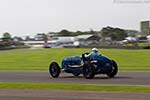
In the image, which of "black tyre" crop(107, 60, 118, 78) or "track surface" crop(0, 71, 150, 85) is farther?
"black tyre" crop(107, 60, 118, 78)

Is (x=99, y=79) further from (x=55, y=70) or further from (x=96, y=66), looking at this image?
(x=55, y=70)

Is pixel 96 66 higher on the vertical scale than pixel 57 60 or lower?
higher

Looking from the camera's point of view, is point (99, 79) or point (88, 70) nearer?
point (99, 79)

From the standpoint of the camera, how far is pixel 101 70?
922 inches

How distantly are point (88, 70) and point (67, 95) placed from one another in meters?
8.37

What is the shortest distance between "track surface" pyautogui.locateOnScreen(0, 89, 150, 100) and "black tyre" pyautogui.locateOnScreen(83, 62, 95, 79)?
6.62 m

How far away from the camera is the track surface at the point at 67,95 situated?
46.8 feet

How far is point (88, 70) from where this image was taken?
23578mm

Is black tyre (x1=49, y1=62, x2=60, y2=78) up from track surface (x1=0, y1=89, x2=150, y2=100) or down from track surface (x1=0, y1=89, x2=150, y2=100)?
down

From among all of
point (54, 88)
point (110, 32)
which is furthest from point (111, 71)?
point (110, 32)

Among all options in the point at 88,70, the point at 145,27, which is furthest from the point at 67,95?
the point at 145,27

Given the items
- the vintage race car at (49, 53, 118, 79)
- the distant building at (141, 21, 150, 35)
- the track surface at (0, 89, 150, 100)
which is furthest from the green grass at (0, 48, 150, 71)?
the distant building at (141, 21, 150, 35)

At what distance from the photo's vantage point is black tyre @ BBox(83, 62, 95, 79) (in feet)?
75.9

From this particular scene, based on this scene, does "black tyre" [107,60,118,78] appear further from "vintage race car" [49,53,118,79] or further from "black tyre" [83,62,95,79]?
"black tyre" [83,62,95,79]
